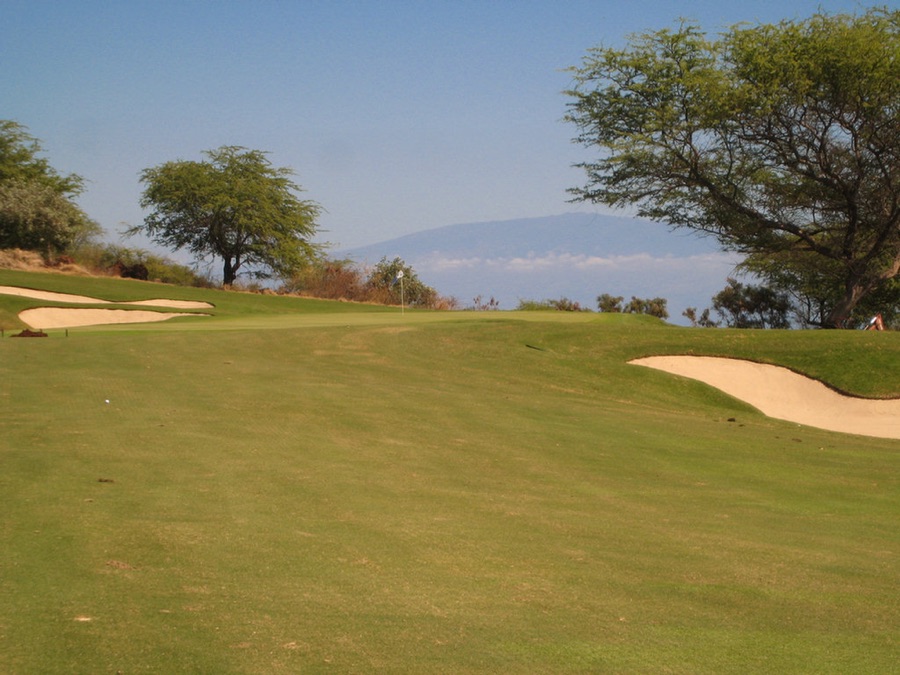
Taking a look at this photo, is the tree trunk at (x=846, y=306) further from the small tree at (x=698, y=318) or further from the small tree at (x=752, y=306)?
the small tree at (x=752, y=306)

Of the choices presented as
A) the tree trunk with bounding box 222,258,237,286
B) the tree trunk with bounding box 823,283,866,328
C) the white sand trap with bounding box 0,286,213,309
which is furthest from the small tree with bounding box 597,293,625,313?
the white sand trap with bounding box 0,286,213,309

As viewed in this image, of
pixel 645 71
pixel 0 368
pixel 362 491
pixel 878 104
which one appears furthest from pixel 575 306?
pixel 362 491

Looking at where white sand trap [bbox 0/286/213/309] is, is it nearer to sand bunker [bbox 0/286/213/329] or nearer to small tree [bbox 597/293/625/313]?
sand bunker [bbox 0/286/213/329]

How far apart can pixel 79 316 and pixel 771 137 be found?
25.7 m

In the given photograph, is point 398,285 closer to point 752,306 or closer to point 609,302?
point 609,302

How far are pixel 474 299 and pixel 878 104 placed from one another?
22617 mm

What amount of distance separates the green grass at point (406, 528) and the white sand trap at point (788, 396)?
195 cm

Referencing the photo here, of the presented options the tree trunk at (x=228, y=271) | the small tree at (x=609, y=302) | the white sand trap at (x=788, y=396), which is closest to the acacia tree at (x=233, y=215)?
the tree trunk at (x=228, y=271)

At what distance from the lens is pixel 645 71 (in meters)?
38.0

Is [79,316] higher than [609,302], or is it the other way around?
[609,302]

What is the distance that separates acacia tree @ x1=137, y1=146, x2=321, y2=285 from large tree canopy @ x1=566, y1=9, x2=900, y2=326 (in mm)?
21043

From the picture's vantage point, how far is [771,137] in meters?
35.7

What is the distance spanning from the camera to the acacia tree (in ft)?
178

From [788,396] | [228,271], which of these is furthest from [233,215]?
[788,396]
